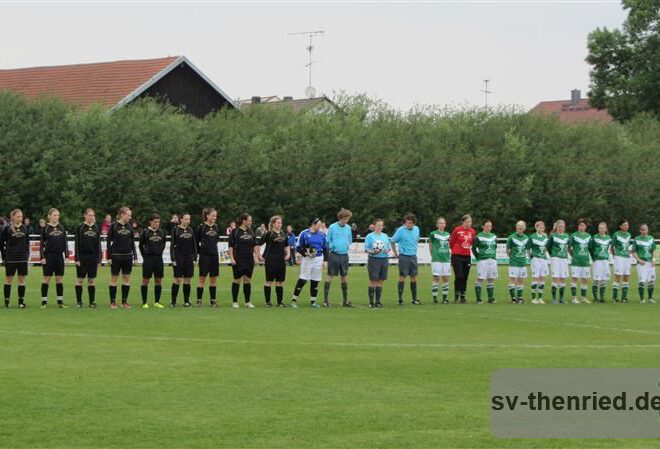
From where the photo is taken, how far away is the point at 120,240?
85.1 ft

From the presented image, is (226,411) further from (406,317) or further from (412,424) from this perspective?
(406,317)

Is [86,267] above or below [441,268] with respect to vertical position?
above

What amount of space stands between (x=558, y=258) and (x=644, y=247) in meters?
2.74

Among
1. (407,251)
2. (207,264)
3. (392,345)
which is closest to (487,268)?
(407,251)

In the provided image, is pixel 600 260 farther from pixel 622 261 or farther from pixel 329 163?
pixel 329 163

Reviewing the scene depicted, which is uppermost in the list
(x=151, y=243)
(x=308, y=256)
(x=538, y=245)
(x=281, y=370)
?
(x=151, y=243)

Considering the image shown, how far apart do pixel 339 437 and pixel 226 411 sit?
165 centimetres

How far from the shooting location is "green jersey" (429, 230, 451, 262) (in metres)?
29.0

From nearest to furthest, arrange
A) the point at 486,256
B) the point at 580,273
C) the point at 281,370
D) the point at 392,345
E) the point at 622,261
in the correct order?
1. the point at 281,370
2. the point at 392,345
3. the point at 486,256
4. the point at 580,273
5. the point at 622,261

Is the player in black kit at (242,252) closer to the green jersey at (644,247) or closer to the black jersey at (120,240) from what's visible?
the black jersey at (120,240)

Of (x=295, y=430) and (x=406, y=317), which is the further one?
(x=406, y=317)

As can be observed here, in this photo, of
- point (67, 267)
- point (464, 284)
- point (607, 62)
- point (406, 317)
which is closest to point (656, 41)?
point (607, 62)

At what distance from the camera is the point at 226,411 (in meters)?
11.9

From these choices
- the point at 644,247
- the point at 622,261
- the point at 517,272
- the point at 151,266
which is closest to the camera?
the point at 151,266
